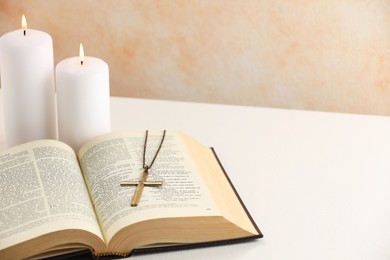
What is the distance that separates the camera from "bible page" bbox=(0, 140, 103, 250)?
948 millimetres

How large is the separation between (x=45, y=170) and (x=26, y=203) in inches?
3.0

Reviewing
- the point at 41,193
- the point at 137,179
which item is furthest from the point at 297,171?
the point at 41,193

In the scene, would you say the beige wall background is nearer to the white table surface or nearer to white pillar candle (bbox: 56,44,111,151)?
the white table surface

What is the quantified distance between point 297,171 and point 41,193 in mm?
414

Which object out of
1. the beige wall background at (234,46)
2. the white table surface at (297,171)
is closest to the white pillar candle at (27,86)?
the white table surface at (297,171)

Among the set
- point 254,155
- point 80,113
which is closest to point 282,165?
point 254,155

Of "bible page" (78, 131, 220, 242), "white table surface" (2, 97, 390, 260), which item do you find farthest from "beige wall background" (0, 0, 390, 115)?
"bible page" (78, 131, 220, 242)

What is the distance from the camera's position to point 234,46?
5.93 feet

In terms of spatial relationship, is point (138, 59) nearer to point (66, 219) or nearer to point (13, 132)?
point (13, 132)

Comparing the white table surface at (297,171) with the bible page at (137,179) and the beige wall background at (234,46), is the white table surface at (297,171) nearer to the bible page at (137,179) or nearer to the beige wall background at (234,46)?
the bible page at (137,179)

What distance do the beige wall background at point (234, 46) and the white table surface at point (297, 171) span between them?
1.28 feet

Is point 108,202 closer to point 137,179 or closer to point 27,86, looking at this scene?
point 137,179

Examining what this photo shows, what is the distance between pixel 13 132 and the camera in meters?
1.18

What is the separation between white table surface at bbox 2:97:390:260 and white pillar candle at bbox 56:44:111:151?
7.5 inches
